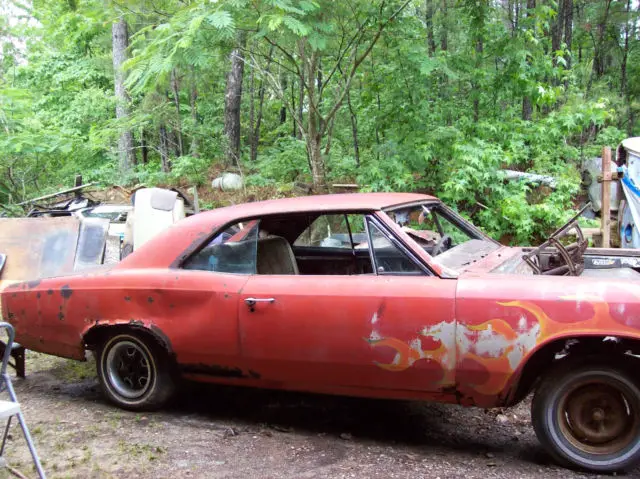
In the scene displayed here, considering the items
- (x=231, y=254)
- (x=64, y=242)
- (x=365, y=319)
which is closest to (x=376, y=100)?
(x=64, y=242)

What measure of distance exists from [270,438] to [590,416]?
1961 millimetres

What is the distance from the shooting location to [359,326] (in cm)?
355

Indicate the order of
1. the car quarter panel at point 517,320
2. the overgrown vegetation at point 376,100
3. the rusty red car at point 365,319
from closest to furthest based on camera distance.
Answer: the car quarter panel at point 517,320, the rusty red car at point 365,319, the overgrown vegetation at point 376,100

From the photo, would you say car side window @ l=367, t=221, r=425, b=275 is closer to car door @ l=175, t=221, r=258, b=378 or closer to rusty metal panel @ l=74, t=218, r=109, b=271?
car door @ l=175, t=221, r=258, b=378

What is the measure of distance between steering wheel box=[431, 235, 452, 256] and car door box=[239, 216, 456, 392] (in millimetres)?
481

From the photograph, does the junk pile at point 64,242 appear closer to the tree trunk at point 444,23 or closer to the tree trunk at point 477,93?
the tree trunk at point 477,93

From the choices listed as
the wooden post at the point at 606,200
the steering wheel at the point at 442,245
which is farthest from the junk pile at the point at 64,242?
the wooden post at the point at 606,200

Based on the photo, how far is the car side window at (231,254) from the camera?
4.12 meters

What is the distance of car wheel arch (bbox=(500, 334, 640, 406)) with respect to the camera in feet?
10.4

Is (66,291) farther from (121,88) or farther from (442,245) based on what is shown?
(121,88)

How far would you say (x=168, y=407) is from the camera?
4430mm

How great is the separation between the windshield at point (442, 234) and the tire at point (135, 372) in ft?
6.53

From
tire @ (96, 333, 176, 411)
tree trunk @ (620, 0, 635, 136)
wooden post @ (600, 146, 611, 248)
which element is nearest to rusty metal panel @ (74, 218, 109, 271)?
tire @ (96, 333, 176, 411)

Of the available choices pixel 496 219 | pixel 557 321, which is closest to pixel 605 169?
pixel 496 219
